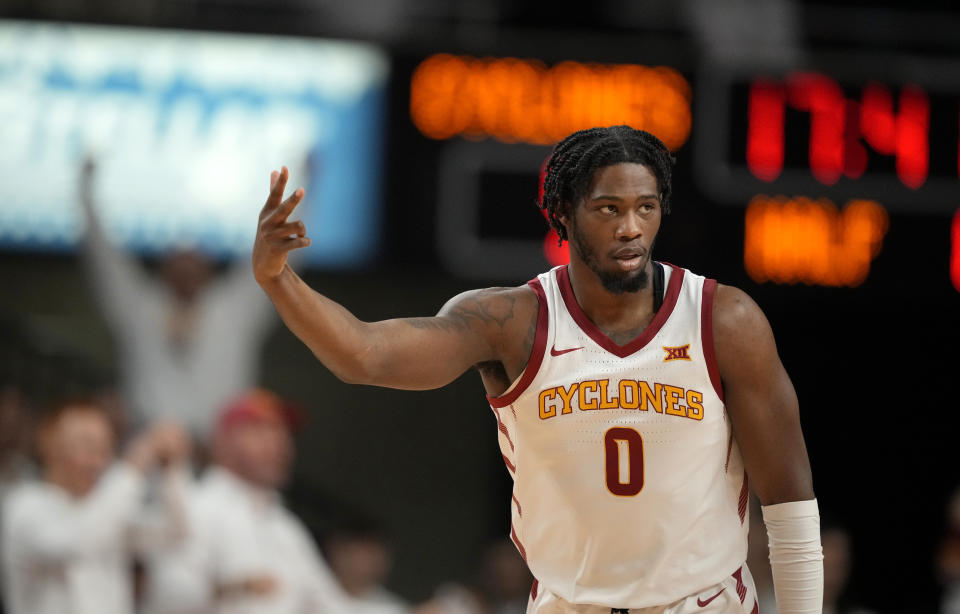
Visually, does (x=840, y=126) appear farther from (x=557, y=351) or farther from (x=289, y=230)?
(x=289, y=230)

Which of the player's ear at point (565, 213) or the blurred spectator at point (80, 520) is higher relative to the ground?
the player's ear at point (565, 213)

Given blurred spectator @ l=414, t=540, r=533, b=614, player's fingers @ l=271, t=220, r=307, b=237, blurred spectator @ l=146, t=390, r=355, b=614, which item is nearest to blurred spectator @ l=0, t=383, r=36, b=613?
blurred spectator @ l=146, t=390, r=355, b=614

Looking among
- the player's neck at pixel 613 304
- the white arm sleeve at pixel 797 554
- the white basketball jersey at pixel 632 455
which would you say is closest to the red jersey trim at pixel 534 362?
the white basketball jersey at pixel 632 455

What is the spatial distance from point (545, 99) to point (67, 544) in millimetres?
3436

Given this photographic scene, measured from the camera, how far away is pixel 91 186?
25.0 ft

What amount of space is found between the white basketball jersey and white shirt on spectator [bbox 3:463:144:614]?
3509mm

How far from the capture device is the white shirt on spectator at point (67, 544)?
20.5ft

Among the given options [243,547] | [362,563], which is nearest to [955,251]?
[362,563]

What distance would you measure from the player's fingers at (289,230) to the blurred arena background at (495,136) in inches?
182

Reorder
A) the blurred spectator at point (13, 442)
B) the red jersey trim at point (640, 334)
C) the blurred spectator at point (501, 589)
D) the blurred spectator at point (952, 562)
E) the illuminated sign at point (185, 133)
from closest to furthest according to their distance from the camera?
the red jersey trim at point (640, 334) < the blurred spectator at point (13, 442) < the blurred spectator at point (952, 562) < the illuminated sign at point (185, 133) < the blurred spectator at point (501, 589)

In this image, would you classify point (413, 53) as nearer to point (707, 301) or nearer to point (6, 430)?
point (6, 430)

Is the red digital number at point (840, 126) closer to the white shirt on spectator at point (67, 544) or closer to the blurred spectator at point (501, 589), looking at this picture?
the blurred spectator at point (501, 589)

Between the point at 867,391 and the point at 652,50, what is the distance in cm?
286

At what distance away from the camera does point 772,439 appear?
332 centimetres
